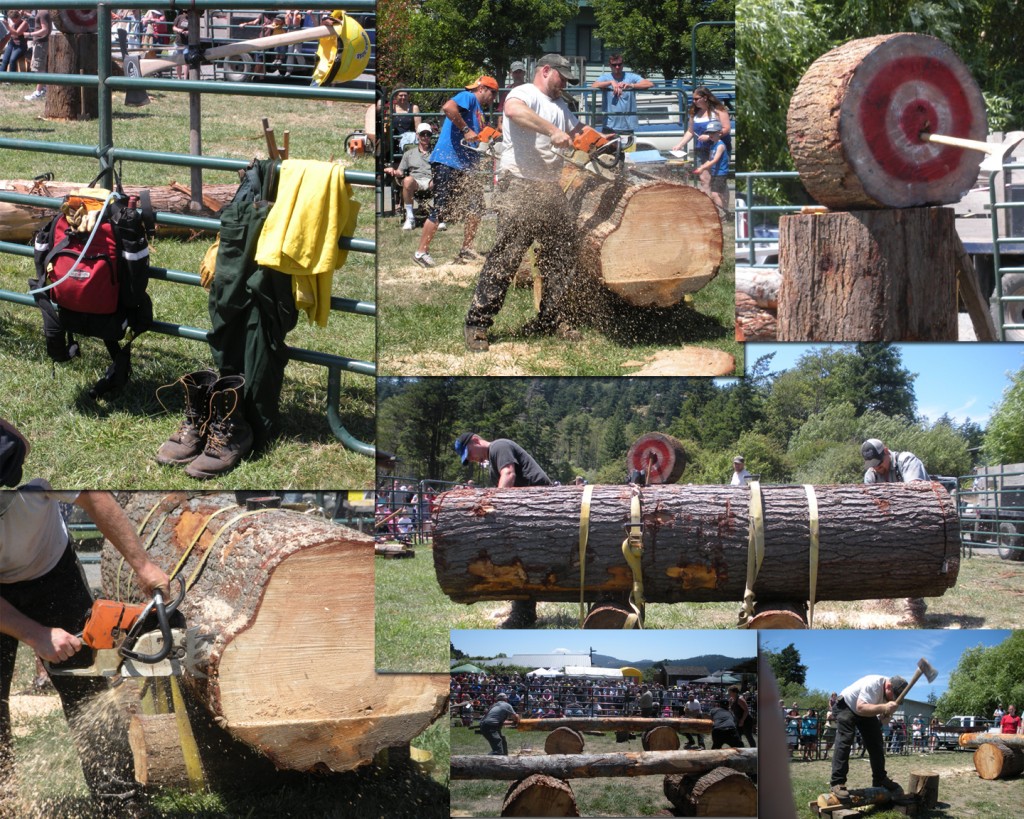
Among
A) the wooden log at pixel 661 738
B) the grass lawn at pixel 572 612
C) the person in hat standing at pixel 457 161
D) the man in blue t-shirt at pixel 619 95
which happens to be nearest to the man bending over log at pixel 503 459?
the grass lawn at pixel 572 612

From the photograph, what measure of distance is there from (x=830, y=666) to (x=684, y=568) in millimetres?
675

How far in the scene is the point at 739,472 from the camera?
4422 mm

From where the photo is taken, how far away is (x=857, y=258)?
429 centimetres

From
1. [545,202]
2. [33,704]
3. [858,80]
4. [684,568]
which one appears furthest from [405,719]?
[858,80]

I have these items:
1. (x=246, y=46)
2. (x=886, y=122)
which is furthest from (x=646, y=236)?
(x=246, y=46)

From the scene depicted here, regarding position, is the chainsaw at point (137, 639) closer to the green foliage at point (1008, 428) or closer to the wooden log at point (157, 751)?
the wooden log at point (157, 751)

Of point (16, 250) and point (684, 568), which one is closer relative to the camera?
point (684, 568)

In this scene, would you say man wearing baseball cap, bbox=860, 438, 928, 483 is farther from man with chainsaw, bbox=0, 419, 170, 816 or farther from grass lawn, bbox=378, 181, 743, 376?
man with chainsaw, bbox=0, 419, 170, 816

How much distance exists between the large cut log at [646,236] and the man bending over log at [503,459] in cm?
72

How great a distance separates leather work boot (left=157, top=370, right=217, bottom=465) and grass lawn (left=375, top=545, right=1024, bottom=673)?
87cm

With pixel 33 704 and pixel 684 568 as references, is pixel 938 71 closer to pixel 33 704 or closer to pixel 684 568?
pixel 684 568

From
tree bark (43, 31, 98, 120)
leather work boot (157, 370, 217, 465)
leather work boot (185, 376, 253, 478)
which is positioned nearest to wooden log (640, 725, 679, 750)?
leather work boot (185, 376, 253, 478)

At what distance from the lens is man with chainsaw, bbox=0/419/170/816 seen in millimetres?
4473

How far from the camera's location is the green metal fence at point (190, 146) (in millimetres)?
4441
